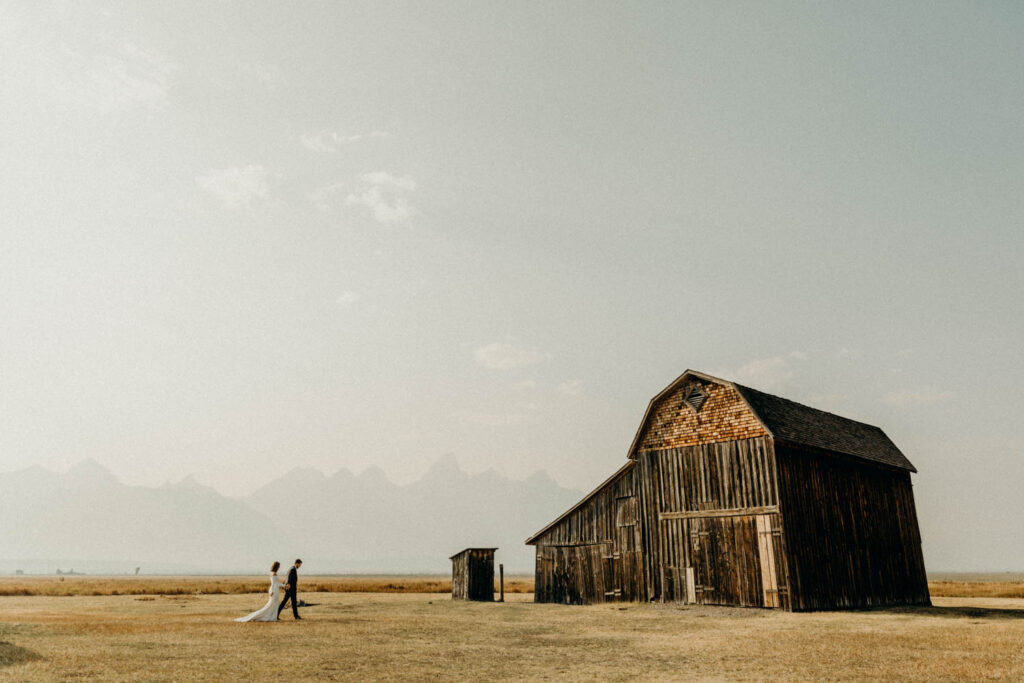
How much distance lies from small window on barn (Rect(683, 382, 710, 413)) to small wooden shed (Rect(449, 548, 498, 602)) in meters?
13.3

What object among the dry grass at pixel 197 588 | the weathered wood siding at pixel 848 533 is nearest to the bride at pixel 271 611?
the weathered wood siding at pixel 848 533

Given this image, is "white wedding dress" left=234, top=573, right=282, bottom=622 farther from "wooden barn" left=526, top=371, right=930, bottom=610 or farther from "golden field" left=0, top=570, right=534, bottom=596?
"golden field" left=0, top=570, right=534, bottom=596

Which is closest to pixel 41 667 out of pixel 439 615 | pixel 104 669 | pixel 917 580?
pixel 104 669

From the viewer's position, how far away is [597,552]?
102 feet

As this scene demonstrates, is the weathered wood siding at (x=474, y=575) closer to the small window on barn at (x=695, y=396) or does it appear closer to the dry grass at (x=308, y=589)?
the small window on barn at (x=695, y=396)

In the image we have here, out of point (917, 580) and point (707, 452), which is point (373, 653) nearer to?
point (707, 452)

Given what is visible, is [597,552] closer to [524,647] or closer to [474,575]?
[474,575]

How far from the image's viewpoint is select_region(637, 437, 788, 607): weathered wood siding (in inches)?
986

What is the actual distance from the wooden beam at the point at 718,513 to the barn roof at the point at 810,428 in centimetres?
269

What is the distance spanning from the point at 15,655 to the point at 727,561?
Result: 73.0 ft

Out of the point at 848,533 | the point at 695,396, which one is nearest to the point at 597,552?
the point at 695,396

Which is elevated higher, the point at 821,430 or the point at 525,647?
the point at 821,430

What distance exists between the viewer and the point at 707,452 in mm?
27609

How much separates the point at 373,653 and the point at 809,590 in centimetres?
1779
